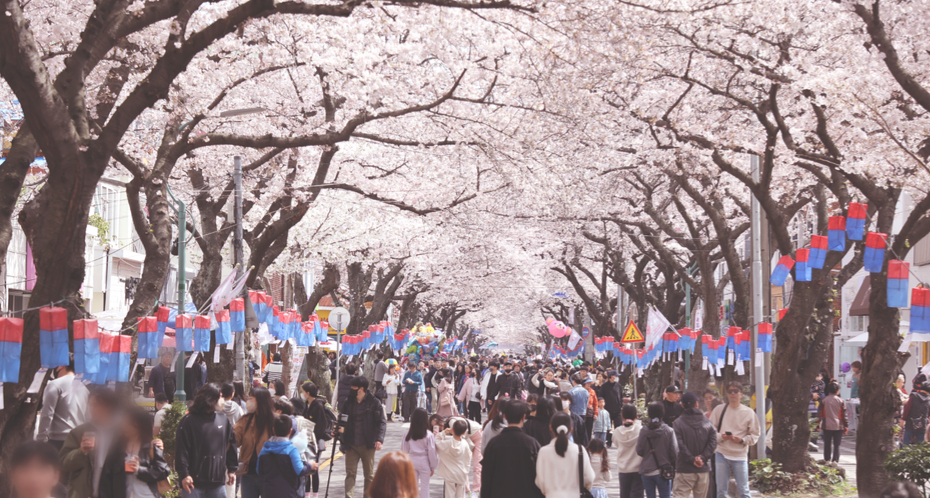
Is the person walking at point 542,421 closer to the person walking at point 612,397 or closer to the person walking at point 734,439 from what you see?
the person walking at point 734,439

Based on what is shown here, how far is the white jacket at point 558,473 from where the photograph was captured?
7988 mm

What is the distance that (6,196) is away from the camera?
9.20m

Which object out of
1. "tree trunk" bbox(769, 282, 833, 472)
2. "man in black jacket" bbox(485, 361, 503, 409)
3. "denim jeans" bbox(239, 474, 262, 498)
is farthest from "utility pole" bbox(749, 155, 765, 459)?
"denim jeans" bbox(239, 474, 262, 498)

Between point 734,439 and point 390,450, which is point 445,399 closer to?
point 390,450

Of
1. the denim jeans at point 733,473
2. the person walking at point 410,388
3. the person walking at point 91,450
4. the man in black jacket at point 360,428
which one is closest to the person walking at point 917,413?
the denim jeans at point 733,473

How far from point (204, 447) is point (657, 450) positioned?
15.5ft

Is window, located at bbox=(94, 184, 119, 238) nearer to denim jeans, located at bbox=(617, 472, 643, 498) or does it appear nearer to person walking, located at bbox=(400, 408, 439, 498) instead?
person walking, located at bbox=(400, 408, 439, 498)

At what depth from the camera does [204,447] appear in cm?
864

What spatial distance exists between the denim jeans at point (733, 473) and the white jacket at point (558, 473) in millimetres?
3632

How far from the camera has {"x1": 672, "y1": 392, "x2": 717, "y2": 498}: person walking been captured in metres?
10.3

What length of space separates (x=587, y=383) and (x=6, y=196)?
39.2 ft

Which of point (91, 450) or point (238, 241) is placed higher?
point (238, 241)

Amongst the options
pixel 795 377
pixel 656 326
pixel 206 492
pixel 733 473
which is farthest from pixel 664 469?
pixel 656 326

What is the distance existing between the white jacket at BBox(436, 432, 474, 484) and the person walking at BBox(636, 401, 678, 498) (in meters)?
2.14
